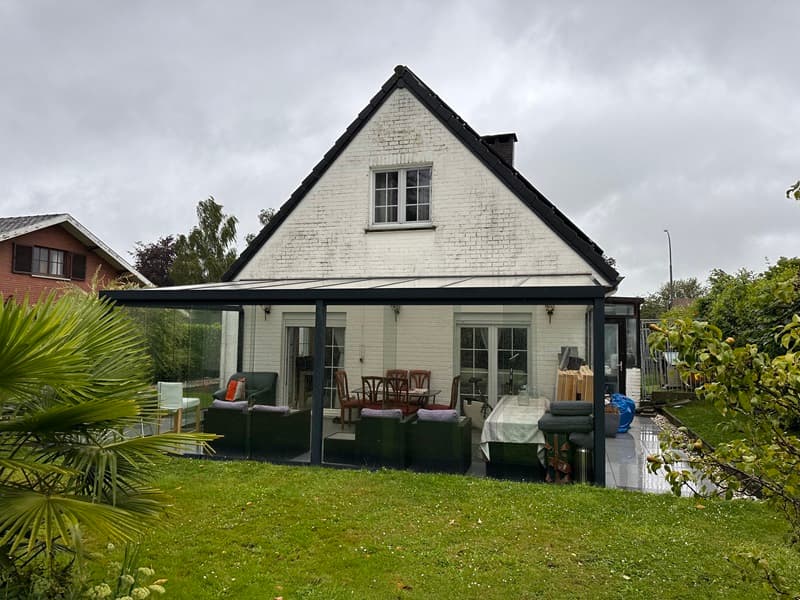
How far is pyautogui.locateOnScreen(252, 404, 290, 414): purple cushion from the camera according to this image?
9.34 m

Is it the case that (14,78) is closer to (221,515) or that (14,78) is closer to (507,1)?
(507,1)

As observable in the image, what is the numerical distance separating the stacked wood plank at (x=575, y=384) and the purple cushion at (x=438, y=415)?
1604mm

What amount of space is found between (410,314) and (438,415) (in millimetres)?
1658

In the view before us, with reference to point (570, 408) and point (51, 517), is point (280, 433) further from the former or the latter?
point (51, 517)

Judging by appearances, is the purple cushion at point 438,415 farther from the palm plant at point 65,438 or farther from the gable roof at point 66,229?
the gable roof at point 66,229

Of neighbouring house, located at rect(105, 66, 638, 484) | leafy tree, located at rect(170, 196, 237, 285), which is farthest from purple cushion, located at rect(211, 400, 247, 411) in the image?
leafy tree, located at rect(170, 196, 237, 285)

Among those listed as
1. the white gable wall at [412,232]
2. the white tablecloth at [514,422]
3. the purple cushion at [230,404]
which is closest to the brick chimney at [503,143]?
the white gable wall at [412,232]

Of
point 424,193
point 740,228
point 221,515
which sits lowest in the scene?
point 221,515

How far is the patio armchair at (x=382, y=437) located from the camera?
8.70 m

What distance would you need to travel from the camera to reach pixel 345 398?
29.9 feet

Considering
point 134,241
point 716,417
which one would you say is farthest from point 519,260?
point 134,241

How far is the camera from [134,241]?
3931cm

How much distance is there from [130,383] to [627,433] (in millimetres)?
10941

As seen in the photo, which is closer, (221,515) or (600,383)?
(221,515)
